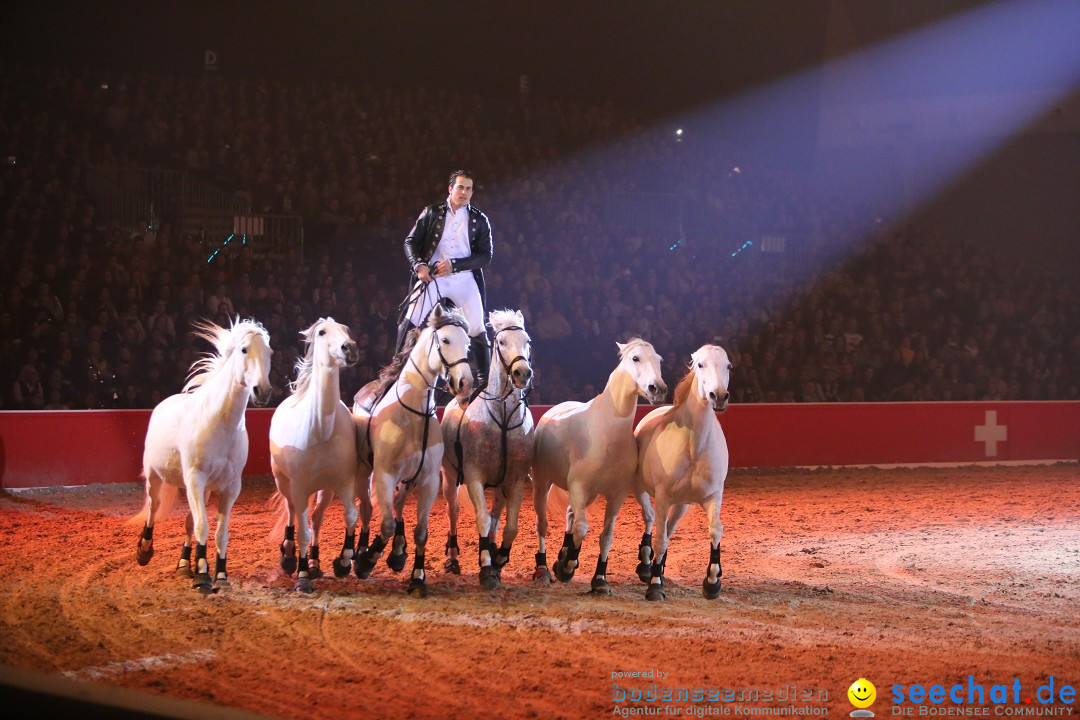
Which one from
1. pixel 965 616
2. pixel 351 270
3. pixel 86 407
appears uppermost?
pixel 351 270

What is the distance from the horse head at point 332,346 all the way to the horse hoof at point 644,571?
2.57 meters

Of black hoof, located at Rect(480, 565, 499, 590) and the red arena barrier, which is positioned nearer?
black hoof, located at Rect(480, 565, 499, 590)

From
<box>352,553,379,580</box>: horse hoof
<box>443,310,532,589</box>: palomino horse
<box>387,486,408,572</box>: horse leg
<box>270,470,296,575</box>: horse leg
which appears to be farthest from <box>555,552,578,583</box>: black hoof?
<box>270,470,296,575</box>: horse leg

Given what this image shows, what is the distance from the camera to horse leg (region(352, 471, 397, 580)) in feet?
22.5

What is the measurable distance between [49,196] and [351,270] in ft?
14.6

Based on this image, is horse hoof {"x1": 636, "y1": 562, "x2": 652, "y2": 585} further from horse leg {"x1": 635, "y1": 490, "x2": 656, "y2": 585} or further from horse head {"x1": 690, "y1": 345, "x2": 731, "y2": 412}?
horse head {"x1": 690, "y1": 345, "x2": 731, "y2": 412}

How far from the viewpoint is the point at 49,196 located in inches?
565

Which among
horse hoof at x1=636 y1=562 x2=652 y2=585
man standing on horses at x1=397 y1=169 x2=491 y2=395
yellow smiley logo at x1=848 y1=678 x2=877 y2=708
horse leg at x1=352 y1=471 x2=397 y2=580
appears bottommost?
yellow smiley logo at x1=848 y1=678 x2=877 y2=708

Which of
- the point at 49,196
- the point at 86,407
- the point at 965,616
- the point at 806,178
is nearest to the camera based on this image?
the point at 965,616

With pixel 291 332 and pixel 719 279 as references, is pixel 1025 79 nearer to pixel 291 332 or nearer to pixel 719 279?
pixel 719 279

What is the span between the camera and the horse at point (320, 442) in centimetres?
681

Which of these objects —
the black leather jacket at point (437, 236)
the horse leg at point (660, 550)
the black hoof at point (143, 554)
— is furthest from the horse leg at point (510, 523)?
the black hoof at point (143, 554)

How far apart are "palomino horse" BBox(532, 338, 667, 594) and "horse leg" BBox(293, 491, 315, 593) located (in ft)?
5.96

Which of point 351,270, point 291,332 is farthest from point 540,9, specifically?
point 291,332
